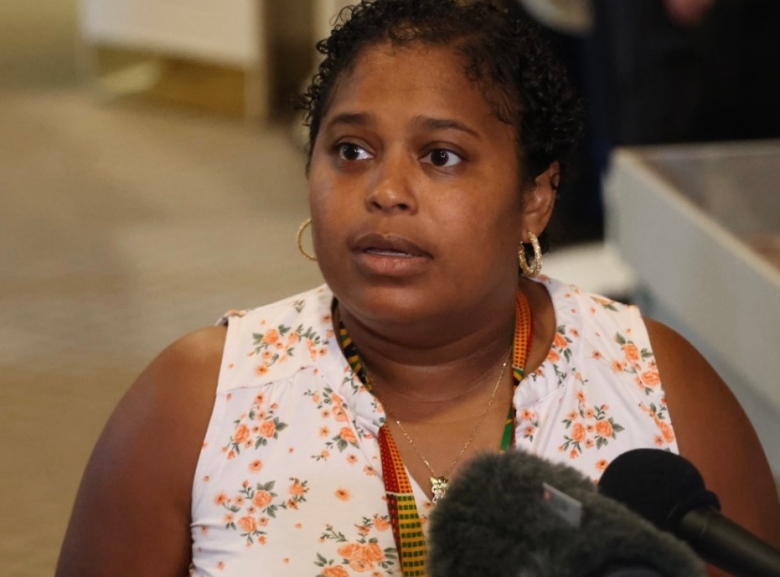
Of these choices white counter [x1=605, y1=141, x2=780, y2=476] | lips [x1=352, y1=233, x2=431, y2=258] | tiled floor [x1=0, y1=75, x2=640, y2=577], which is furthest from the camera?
tiled floor [x1=0, y1=75, x2=640, y2=577]

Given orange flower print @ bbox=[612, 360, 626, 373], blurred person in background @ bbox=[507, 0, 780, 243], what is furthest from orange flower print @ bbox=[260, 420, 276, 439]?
blurred person in background @ bbox=[507, 0, 780, 243]

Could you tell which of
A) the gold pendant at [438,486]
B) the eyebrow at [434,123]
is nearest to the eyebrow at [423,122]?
the eyebrow at [434,123]

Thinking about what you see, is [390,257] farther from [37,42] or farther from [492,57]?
[37,42]

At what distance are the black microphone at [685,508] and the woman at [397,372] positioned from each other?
1.30 ft

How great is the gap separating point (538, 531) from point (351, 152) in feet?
1.97

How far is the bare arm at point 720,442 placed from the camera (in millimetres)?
1209

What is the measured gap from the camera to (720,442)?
48.1 inches

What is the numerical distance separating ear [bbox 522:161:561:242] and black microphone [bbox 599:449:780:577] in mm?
518

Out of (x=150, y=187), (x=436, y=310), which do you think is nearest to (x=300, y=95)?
(x=436, y=310)

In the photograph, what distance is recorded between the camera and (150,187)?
4.09 meters

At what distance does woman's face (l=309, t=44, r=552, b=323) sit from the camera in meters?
1.11

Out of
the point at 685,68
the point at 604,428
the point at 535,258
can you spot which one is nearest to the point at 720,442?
the point at 604,428

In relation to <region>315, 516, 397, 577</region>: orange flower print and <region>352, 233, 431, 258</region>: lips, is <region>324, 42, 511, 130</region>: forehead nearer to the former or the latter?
<region>352, 233, 431, 258</region>: lips

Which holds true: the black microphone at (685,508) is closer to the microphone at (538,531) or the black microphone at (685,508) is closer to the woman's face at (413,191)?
the microphone at (538,531)
